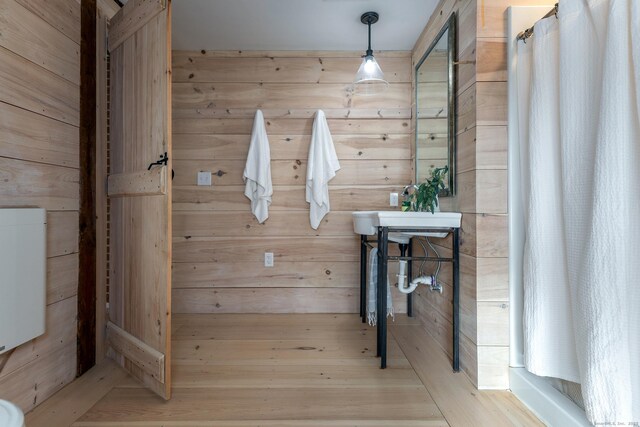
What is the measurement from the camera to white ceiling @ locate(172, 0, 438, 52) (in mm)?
2068

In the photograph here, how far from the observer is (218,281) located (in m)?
2.62

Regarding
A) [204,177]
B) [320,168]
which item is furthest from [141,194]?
[320,168]

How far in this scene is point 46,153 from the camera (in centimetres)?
148

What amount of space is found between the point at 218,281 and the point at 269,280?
1.29 feet

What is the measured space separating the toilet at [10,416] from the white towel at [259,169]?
1.91 metres

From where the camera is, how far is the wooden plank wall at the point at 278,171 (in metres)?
2.60

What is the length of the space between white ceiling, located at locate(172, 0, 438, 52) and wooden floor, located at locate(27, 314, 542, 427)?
2.05 metres

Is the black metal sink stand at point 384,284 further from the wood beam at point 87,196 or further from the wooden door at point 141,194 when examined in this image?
the wood beam at point 87,196

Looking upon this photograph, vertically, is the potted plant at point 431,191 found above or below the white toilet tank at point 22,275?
above

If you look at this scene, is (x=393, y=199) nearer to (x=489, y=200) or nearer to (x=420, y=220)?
(x=420, y=220)

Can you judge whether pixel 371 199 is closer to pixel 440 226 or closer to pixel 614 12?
pixel 440 226

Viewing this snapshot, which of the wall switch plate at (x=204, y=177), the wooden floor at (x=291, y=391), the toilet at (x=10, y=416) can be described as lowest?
the wooden floor at (x=291, y=391)

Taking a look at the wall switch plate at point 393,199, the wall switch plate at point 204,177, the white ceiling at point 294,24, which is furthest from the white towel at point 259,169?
the wall switch plate at point 393,199

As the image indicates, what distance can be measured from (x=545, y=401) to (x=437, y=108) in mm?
1566
